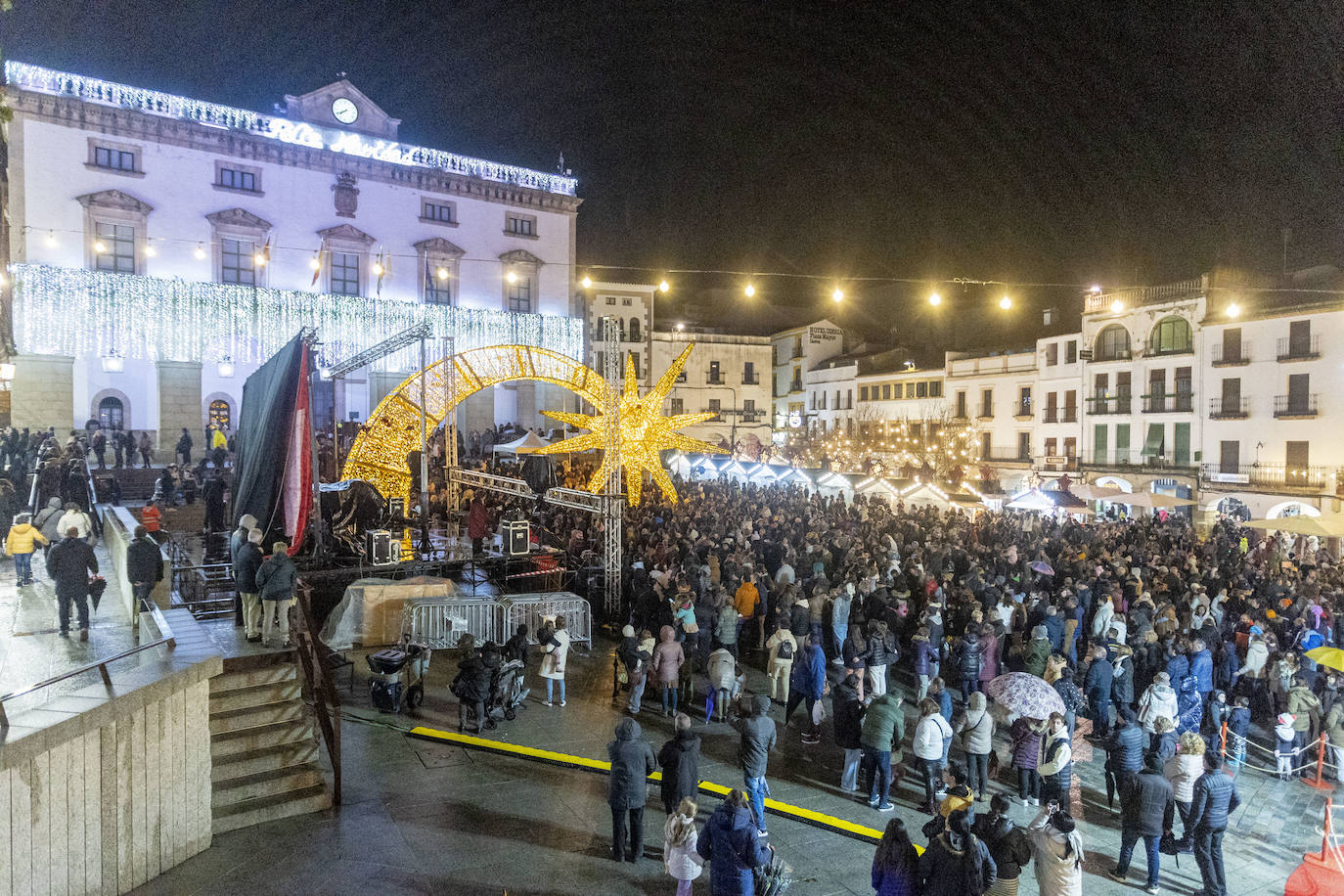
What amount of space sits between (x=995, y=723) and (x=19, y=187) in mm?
35498

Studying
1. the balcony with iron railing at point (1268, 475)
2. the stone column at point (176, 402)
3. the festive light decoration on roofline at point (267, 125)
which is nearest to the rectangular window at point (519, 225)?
the festive light decoration on roofline at point (267, 125)

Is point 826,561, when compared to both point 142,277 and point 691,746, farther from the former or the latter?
point 142,277

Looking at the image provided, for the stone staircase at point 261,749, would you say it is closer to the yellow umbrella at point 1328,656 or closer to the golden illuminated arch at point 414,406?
the yellow umbrella at point 1328,656

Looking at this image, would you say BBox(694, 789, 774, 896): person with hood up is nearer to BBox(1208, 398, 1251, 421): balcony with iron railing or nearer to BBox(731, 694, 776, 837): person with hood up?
BBox(731, 694, 776, 837): person with hood up

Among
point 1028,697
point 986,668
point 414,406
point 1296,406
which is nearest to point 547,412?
point 414,406

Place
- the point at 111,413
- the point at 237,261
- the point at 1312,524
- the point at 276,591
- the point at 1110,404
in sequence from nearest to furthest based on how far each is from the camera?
the point at 276,591 → the point at 1312,524 → the point at 111,413 → the point at 237,261 → the point at 1110,404

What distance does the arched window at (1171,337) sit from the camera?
31312 mm

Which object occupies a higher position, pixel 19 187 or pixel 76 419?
pixel 19 187

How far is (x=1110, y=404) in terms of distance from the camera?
1331 inches

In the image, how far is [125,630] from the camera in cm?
977

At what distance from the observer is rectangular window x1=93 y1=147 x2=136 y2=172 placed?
1164 inches

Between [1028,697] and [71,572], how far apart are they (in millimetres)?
10550

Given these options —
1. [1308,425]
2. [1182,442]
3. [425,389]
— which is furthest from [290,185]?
[1308,425]

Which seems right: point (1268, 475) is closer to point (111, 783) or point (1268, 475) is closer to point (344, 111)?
point (111, 783)
